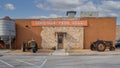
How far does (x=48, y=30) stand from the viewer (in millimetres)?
41219

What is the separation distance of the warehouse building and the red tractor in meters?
2.71

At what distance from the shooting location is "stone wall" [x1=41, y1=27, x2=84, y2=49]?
4084 cm

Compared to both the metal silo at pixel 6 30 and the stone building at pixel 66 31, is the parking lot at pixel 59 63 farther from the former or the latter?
the stone building at pixel 66 31

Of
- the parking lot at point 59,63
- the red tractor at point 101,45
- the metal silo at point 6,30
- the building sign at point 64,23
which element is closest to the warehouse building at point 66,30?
the building sign at point 64,23

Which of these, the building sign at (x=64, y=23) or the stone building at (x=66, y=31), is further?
the building sign at (x=64, y=23)

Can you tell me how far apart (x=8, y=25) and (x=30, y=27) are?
375 cm

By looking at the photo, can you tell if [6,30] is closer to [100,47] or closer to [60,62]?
[100,47]

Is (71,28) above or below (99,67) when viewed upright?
above

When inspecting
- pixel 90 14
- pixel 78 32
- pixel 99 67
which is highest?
pixel 90 14

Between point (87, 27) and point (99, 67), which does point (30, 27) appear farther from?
point (99, 67)

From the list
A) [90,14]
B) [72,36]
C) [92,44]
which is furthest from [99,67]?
[90,14]

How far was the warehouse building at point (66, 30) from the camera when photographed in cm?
4097

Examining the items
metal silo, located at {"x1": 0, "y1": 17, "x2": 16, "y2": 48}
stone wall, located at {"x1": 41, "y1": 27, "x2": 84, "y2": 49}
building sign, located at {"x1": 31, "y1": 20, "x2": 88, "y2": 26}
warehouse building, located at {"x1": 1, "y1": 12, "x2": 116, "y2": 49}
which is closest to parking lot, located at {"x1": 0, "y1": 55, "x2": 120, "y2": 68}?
metal silo, located at {"x1": 0, "y1": 17, "x2": 16, "y2": 48}

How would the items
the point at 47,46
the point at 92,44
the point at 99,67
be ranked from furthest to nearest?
the point at 47,46, the point at 92,44, the point at 99,67
